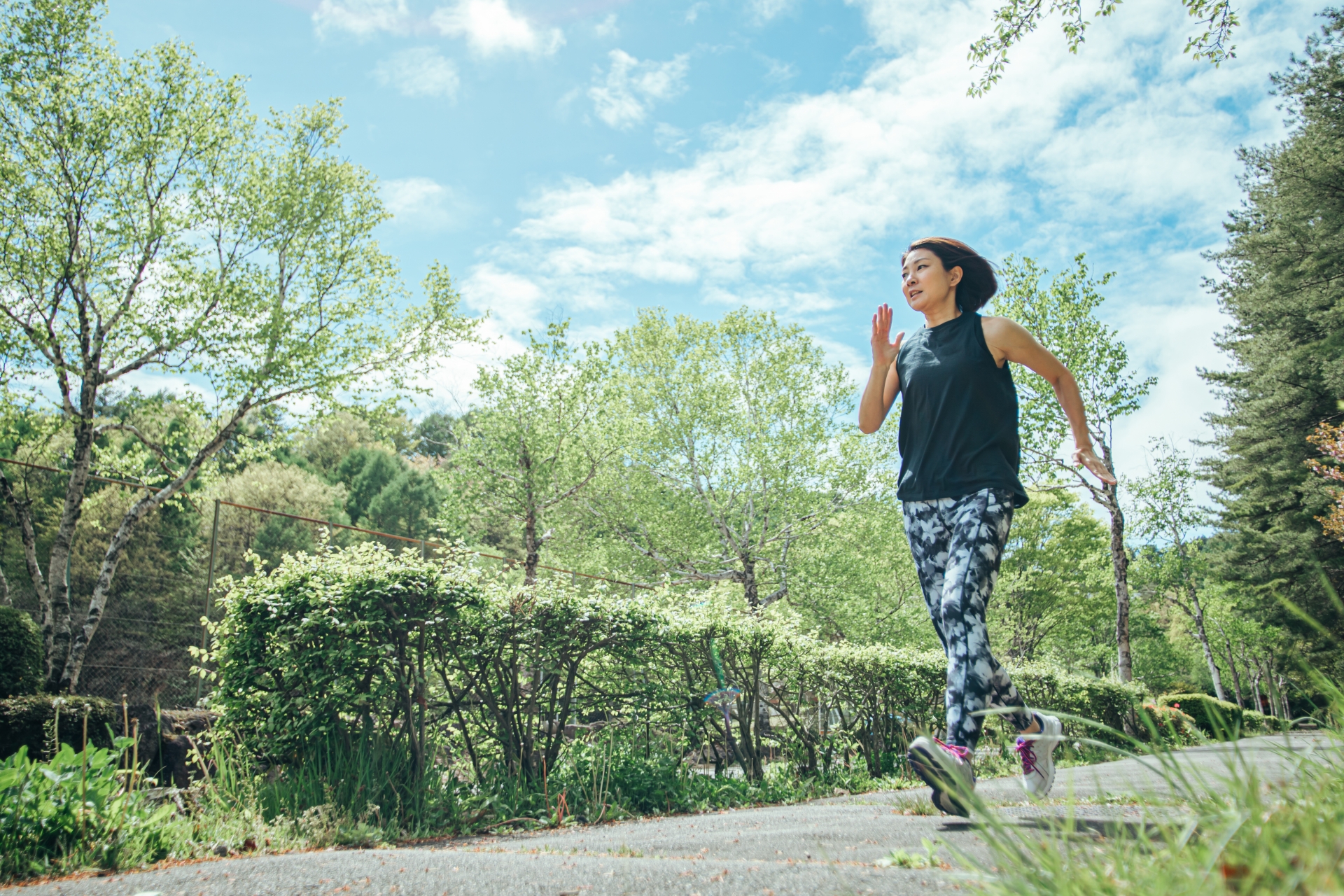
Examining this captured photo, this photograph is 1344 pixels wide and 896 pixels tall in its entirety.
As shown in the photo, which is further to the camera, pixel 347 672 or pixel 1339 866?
pixel 347 672

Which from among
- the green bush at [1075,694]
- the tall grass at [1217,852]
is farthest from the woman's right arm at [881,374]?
the green bush at [1075,694]

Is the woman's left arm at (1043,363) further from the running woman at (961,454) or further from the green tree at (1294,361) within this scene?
the green tree at (1294,361)

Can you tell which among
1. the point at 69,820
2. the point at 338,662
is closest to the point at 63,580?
the point at 338,662

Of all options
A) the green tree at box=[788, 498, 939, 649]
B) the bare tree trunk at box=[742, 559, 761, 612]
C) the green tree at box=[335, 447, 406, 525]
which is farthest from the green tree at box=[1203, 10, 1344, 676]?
the green tree at box=[335, 447, 406, 525]

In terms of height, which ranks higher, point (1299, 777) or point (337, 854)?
point (1299, 777)

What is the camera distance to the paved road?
1729 mm

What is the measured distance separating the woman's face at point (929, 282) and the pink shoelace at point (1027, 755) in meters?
1.78

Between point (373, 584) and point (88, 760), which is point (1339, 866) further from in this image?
point (373, 584)

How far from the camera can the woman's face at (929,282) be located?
3.36m

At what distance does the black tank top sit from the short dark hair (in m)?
0.18

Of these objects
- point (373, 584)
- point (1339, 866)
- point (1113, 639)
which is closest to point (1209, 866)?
point (1339, 866)

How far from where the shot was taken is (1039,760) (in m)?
2.67

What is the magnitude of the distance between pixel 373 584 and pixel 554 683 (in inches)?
51.5

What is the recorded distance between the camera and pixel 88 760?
9.95 ft
